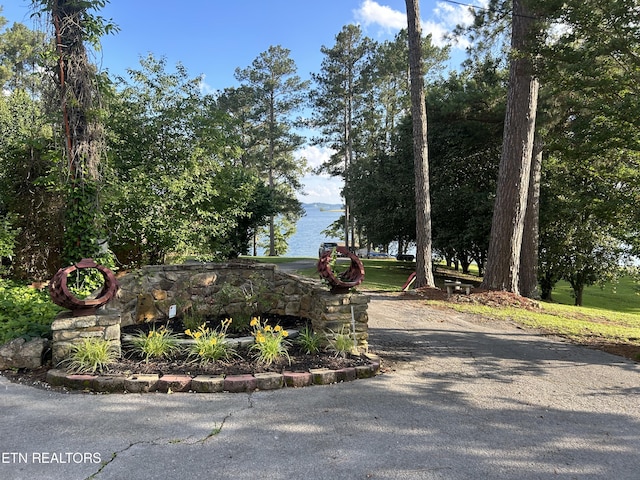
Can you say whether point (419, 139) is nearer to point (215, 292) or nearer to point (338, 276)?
point (338, 276)

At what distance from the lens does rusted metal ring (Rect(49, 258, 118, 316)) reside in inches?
152

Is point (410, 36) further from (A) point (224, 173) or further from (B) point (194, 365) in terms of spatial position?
(B) point (194, 365)

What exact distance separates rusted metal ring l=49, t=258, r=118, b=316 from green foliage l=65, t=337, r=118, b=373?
31cm

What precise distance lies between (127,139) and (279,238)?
123 ft

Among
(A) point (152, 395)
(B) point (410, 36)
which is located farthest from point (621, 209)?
(A) point (152, 395)

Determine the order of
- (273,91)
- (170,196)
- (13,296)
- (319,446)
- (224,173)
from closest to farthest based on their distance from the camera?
(319,446) < (13,296) < (170,196) < (224,173) < (273,91)

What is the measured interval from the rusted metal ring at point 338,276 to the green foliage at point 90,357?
242cm

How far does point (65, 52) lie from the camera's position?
5.89 metres

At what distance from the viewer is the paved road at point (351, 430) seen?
97.8 inches

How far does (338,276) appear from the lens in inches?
199

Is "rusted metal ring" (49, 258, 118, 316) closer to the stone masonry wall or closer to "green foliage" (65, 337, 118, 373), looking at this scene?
"green foliage" (65, 337, 118, 373)

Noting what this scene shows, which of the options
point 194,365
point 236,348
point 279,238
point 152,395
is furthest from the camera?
point 279,238

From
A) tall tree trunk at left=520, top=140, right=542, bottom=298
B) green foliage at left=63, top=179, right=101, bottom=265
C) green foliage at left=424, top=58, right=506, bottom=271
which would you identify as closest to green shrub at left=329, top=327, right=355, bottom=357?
green foliage at left=63, top=179, right=101, bottom=265

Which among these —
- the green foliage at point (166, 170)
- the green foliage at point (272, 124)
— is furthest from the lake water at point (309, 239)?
the green foliage at point (166, 170)
